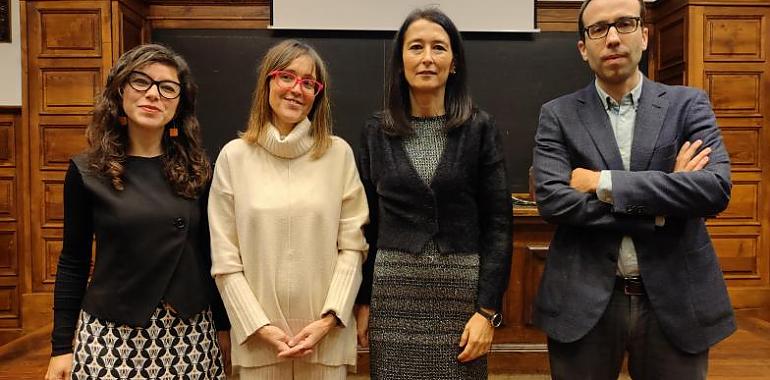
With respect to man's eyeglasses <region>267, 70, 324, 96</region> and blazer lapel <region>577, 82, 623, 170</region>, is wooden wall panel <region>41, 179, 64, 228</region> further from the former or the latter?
blazer lapel <region>577, 82, 623, 170</region>

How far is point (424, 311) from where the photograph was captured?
1.67 meters

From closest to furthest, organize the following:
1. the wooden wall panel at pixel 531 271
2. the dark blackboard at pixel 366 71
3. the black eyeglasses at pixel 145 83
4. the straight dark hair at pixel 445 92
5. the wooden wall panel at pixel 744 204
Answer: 1. the black eyeglasses at pixel 145 83
2. the straight dark hair at pixel 445 92
3. the wooden wall panel at pixel 531 271
4. the wooden wall panel at pixel 744 204
5. the dark blackboard at pixel 366 71

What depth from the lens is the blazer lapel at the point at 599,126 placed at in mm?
1582

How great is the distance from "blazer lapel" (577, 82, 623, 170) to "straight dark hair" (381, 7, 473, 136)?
0.31 metres

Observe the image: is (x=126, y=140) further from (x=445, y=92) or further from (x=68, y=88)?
(x=68, y=88)

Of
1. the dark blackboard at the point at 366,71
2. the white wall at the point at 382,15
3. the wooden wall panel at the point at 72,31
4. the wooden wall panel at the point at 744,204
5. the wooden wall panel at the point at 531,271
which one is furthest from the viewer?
the dark blackboard at the point at 366,71

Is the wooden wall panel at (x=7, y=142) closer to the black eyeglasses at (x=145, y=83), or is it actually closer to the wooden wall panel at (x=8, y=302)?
the wooden wall panel at (x=8, y=302)

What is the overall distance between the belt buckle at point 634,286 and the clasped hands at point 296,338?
779 mm

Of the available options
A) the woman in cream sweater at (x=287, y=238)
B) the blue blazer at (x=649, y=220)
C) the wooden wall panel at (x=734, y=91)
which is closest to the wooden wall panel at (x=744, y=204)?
the wooden wall panel at (x=734, y=91)

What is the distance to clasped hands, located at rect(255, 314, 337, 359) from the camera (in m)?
1.58

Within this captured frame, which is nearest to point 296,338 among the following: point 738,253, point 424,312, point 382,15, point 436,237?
point 424,312

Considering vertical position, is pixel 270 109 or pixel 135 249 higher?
pixel 270 109

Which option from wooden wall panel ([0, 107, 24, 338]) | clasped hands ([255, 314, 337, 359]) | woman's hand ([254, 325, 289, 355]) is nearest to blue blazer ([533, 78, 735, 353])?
clasped hands ([255, 314, 337, 359])

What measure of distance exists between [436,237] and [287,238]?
0.41 m
